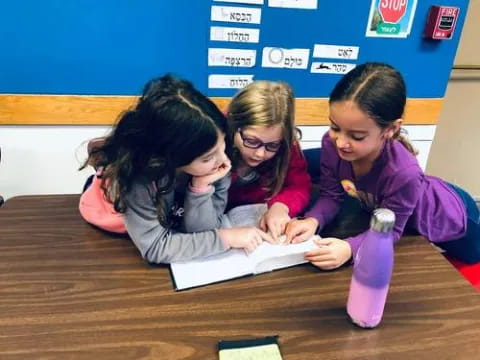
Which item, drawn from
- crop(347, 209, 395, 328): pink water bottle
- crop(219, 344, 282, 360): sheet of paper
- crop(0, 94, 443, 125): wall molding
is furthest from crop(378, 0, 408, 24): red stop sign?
crop(219, 344, 282, 360): sheet of paper

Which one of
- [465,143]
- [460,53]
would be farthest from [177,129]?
[465,143]

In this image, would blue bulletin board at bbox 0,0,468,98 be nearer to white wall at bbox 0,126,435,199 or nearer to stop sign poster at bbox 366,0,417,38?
stop sign poster at bbox 366,0,417,38

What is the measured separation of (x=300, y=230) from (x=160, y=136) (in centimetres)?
40

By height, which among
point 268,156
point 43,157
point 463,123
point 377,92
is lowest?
point 43,157

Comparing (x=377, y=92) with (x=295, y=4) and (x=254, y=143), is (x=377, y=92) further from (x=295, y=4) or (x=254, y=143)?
(x=295, y=4)

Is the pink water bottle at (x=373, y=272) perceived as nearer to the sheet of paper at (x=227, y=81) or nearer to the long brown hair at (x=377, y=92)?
the long brown hair at (x=377, y=92)

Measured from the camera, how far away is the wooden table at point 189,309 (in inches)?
26.9

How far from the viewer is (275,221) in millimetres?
1008

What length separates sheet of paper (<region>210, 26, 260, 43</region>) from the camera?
1.68 metres

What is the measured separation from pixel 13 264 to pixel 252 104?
65 centimetres

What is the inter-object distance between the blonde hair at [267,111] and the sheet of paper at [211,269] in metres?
0.30

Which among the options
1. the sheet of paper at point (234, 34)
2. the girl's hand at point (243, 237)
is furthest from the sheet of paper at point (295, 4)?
the girl's hand at point (243, 237)

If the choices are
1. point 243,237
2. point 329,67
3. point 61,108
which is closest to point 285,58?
point 329,67

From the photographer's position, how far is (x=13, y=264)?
86 cm
